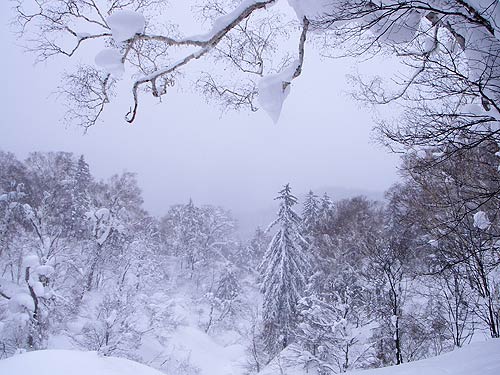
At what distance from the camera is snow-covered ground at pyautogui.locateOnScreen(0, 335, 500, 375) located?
3.22 metres

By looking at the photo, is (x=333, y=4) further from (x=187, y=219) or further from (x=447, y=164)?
(x=187, y=219)

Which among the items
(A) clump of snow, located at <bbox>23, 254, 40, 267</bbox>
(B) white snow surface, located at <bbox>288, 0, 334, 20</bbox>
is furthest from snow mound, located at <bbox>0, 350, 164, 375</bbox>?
(A) clump of snow, located at <bbox>23, 254, 40, 267</bbox>

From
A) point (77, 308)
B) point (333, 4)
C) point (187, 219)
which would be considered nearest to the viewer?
point (333, 4)

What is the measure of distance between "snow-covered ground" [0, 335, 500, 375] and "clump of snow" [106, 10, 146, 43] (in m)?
5.38

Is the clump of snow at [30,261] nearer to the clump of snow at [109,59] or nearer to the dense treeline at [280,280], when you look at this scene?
the dense treeline at [280,280]

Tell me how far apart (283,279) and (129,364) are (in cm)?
1406

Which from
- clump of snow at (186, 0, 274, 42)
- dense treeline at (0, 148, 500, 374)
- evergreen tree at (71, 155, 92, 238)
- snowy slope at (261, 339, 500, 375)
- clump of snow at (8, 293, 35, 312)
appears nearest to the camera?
snowy slope at (261, 339, 500, 375)

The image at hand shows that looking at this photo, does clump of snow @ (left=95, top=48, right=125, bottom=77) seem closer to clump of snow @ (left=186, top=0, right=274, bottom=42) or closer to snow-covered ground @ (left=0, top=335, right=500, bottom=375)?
clump of snow @ (left=186, top=0, right=274, bottom=42)

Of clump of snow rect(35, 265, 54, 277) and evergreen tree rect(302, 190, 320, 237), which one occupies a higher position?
evergreen tree rect(302, 190, 320, 237)

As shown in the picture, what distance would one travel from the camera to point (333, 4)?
3193 millimetres

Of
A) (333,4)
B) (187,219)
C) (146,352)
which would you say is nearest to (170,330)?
(146,352)

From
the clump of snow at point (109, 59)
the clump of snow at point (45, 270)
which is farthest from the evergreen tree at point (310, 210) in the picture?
the clump of snow at point (109, 59)

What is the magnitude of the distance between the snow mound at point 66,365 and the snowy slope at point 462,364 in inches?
176

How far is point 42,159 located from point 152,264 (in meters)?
12.1
